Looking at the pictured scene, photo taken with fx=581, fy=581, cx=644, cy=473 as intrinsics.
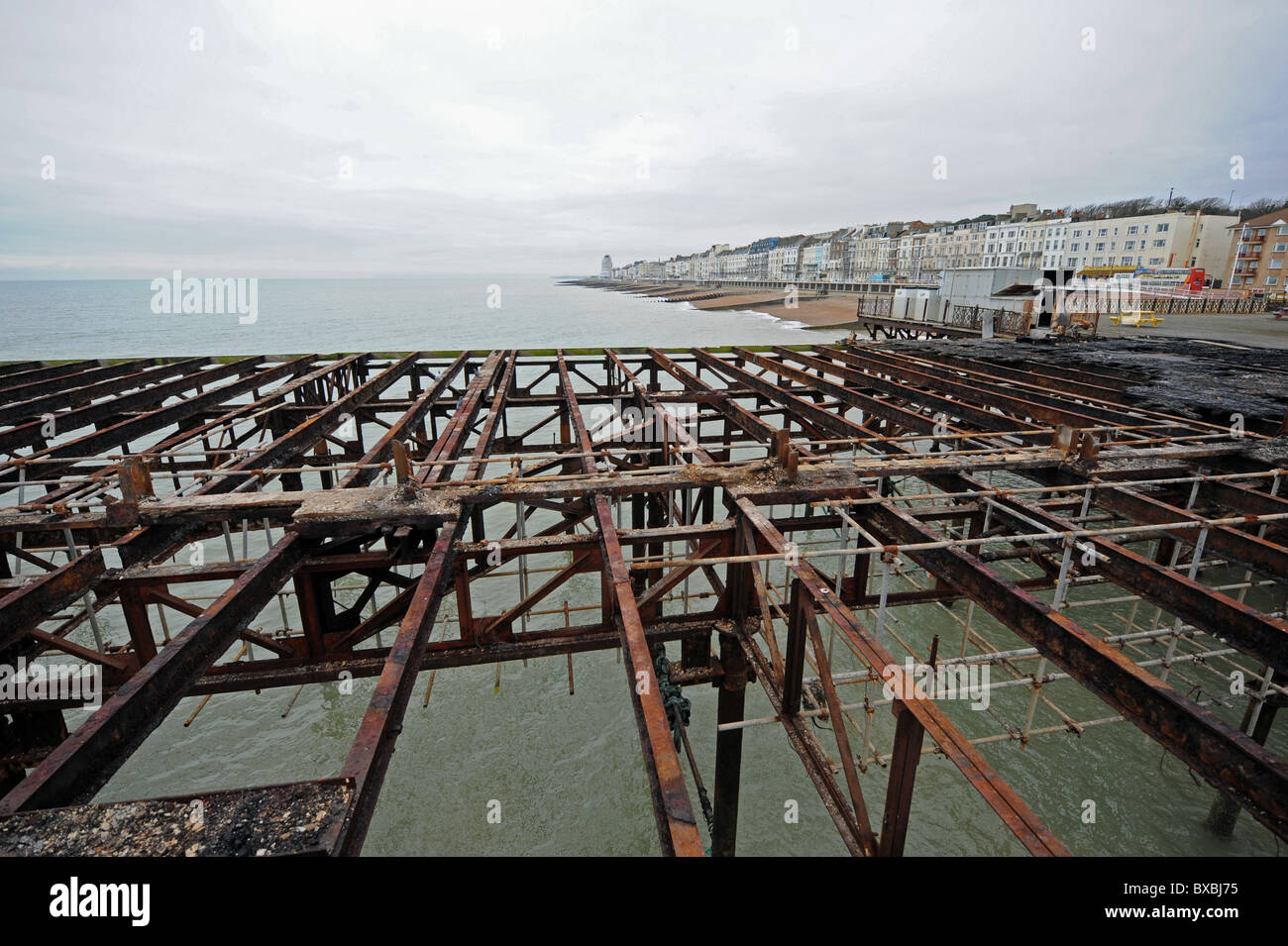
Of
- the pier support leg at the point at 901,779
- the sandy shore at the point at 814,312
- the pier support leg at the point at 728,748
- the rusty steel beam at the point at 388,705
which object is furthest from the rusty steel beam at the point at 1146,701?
the sandy shore at the point at 814,312

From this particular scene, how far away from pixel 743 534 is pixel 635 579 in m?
6.07

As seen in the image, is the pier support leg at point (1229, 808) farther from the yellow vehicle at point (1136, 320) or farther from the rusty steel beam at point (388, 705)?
the yellow vehicle at point (1136, 320)

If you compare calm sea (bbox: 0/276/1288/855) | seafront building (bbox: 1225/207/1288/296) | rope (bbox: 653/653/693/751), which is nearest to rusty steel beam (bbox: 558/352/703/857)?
rope (bbox: 653/653/693/751)

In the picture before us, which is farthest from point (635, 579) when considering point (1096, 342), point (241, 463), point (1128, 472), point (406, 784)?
point (1096, 342)

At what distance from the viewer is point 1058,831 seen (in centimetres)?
957

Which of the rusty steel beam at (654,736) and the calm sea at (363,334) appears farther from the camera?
the calm sea at (363,334)

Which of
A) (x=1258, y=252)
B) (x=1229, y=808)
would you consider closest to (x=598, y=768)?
(x=1229, y=808)

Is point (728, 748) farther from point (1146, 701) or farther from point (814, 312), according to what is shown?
point (814, 312)

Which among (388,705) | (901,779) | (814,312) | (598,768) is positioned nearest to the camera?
(388,705)

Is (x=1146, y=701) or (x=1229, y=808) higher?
(x=1146, y=701)

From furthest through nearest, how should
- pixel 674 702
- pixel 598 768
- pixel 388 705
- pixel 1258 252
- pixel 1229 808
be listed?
1. pixel 1258 252
2. pixel 598 768
3. pixel 1229 808
4. pixel 674 702
5. pixel 388 705
